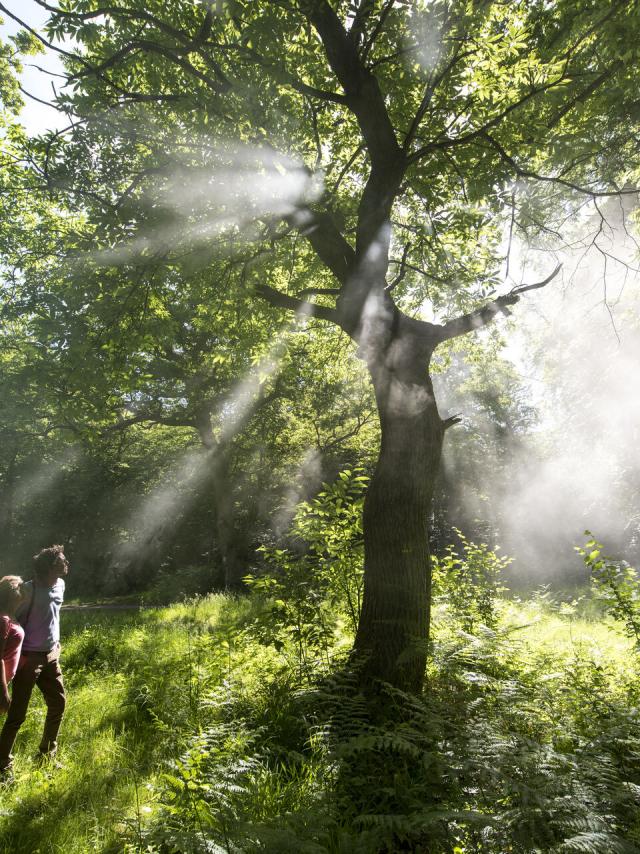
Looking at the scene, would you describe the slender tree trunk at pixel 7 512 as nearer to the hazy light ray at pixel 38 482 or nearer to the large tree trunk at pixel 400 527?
the hazy light ray at pixel 38 482

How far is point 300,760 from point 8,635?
2900 mm

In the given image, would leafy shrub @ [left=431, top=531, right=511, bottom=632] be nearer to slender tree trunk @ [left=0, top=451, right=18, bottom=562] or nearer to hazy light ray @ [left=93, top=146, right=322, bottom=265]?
hazy light ray @ [left=93, top=146, right=322, bottom=265]

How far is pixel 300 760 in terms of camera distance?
11.8ft

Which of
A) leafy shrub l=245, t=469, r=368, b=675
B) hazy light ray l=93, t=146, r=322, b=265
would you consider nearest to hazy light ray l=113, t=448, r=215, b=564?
hazy light ray l=93, t=146, r=322, b=265

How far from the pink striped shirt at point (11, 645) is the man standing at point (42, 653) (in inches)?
6.0

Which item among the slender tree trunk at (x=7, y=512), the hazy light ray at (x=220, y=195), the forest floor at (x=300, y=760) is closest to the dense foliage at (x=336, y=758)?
the forest floor at (x=300, y=760)

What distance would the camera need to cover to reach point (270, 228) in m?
7.68

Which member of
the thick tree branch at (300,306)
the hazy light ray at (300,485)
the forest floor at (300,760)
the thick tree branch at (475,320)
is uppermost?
the hazy light ray at (300,485)

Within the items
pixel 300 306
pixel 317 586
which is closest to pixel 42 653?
pixel 317 586

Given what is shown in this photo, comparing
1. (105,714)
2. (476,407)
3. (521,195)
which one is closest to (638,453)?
(476,407)

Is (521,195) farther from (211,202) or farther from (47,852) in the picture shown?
(47,852)

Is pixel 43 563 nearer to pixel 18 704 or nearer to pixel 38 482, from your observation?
pixel 18 704

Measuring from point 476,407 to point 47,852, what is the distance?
26.9 m

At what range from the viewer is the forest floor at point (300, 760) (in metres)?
2.40
